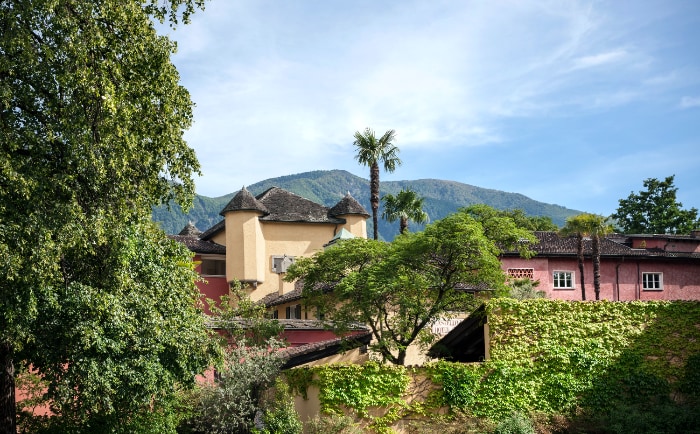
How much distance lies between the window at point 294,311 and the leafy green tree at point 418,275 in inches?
516

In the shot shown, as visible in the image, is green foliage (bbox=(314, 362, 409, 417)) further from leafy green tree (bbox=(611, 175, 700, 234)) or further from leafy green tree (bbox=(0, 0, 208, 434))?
leafy green tree (bbox=(611, 175, 700, 234))

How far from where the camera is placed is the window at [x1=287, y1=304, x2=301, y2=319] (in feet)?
142

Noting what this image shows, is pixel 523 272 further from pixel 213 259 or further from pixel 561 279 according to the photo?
pixel 213 259

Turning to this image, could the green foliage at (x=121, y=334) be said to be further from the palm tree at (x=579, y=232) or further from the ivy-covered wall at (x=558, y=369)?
the palm tree at (x=579, y=232)

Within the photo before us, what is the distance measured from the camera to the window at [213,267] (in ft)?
187

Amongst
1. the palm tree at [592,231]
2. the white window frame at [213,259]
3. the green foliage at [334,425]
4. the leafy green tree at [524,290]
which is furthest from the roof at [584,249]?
the green foliage at [334,425]

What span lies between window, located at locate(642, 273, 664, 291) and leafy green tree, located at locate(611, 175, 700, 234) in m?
25.1

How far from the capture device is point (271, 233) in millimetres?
57000

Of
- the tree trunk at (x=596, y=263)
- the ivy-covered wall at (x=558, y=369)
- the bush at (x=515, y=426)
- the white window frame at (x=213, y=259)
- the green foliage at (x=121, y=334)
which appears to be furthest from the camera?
the white window frame at (x=213, y=259)

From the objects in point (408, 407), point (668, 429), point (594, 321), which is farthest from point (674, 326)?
point (408, 407)

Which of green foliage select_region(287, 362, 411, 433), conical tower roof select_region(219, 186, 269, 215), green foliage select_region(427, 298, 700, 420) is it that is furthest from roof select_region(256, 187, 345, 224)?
green foliage select_region(427, 298, 700, 420)

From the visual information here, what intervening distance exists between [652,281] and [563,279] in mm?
6289

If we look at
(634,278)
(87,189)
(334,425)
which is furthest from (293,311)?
(87,189)

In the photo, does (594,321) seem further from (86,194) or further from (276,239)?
(276,239)
